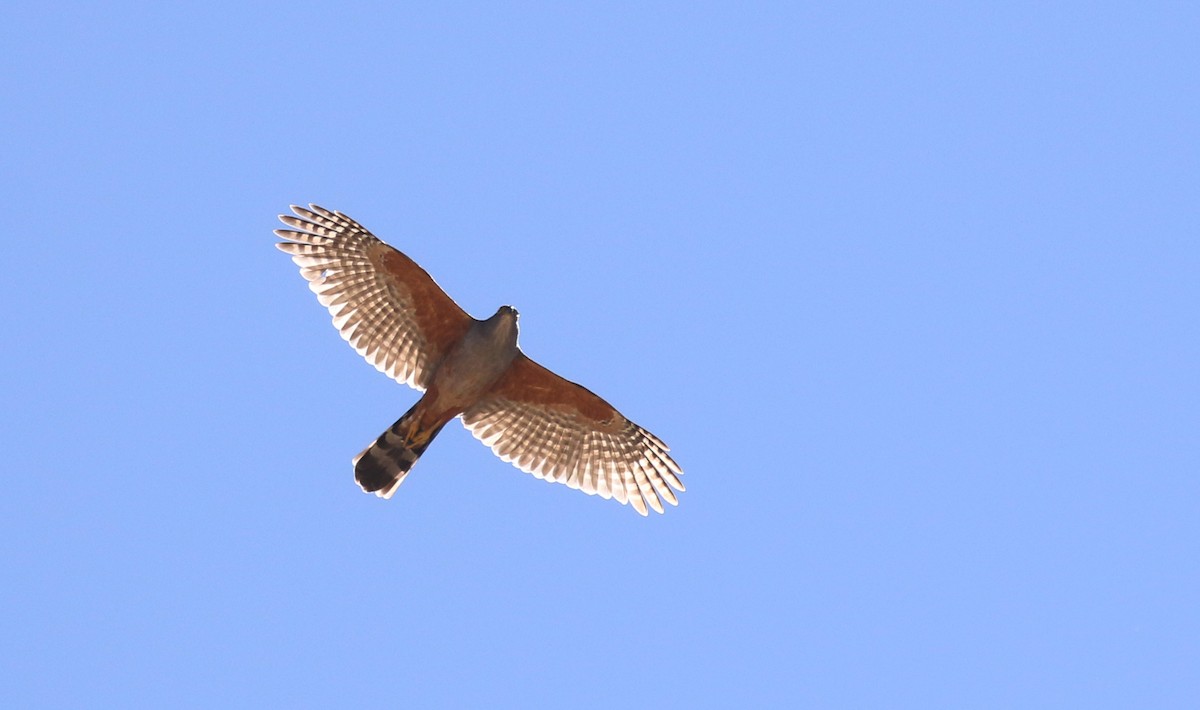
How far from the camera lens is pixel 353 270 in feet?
47.3

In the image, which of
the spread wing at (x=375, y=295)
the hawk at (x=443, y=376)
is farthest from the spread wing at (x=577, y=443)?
the spread wing at (x=375, y=295)

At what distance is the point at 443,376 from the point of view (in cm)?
1434

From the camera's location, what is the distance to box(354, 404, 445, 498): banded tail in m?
14.2

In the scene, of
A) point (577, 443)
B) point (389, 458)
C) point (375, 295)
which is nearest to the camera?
point (389, 458)

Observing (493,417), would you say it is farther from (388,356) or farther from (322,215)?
(322,215)

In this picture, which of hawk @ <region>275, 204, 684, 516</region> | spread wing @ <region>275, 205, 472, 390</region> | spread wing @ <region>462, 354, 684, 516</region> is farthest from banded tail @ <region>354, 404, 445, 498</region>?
spread wing @ <region>462, 354, 684, 516</region>

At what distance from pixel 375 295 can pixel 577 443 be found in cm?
266

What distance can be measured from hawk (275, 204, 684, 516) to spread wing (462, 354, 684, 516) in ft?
0.03

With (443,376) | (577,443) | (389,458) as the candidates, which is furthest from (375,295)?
(577,443)

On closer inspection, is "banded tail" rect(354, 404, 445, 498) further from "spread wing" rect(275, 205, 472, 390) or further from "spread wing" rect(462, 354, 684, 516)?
"spread wing" rect(462, 354, 684, 516)

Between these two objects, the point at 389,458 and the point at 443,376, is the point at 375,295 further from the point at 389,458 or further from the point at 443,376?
the point at 389,458

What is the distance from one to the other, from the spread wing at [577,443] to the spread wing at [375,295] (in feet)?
2.77

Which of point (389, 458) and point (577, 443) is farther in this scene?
point (577, 443)

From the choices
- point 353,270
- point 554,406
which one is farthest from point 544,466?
point 353,270
